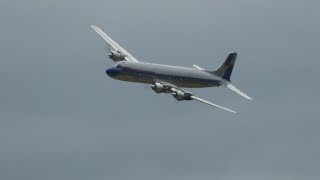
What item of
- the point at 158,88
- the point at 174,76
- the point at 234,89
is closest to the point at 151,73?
the point at 174,76

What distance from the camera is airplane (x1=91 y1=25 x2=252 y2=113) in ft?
531

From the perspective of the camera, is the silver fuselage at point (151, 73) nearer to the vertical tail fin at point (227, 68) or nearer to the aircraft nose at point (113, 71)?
the aircraft nose at point (113, 71)

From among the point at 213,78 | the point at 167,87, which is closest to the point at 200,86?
the point at 213,78

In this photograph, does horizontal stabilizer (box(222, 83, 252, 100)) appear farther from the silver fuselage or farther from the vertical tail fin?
the silver fuselage

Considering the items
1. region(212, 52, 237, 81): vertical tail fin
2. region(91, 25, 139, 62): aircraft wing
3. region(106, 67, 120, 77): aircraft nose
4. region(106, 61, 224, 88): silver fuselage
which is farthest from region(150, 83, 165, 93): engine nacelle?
region(91, 25, 139, 62): aircraft wing

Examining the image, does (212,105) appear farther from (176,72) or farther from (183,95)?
(176,72)

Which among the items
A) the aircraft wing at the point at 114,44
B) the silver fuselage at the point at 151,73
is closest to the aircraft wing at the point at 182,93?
the silver fuselage at the point at 151,73

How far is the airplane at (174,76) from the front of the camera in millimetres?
162000

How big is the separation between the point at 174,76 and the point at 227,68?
1393cm

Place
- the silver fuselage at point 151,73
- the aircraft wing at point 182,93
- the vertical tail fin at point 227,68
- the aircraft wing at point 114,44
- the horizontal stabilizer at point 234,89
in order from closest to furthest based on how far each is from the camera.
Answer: the aircraft wing at point 182,93 < the horizontal stabilizer at point 234,89 < the silver fuselage at point 151,73 < the vertical tail fin at point 227,68 < the aircraft wing at point 114,44

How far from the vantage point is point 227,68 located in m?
177

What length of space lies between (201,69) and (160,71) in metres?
11.4

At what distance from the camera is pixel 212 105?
154250 millimetres

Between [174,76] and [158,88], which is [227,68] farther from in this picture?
[158,88]
